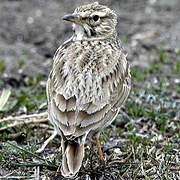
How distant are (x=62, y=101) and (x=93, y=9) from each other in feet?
5.13

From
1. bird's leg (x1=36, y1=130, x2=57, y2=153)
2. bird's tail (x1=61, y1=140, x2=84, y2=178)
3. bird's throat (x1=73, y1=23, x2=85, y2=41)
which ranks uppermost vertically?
bird's throat (x1=73, y1=23, x2=85, y2=41)

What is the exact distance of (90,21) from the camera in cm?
574

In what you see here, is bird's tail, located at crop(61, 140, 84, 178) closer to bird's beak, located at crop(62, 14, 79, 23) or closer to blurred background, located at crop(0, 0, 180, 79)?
bird's beak, located at crop(62, 14, 79, 23)

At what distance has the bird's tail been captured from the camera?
14.0ft

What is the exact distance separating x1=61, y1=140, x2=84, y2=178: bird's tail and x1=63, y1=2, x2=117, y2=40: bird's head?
1.72 m

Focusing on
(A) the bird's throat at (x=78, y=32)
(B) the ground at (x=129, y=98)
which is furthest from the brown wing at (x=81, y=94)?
(B) the ground at (x=129, y=98)

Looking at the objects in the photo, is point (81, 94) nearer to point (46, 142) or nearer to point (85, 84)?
point (85, 84)

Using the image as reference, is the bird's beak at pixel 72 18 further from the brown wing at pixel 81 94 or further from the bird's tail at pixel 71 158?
the bird's tail at pixel 71 158

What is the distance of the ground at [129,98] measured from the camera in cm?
516

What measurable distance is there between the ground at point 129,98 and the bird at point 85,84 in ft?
1.69

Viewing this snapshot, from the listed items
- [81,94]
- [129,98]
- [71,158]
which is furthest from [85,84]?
[129,98]

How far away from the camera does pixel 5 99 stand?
6453 millimetres

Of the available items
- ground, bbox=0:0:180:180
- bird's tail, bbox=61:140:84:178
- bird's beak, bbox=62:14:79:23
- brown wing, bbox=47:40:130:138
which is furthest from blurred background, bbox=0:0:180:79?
bird's tail, bbox=61:140:84:178

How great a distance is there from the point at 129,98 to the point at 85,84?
220 centimetres
